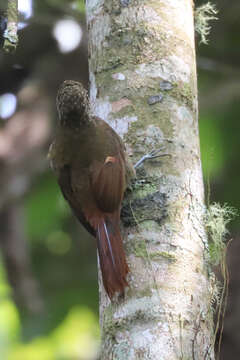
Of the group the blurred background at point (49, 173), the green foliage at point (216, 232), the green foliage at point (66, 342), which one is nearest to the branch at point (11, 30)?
the green foliage at point (216, 232)

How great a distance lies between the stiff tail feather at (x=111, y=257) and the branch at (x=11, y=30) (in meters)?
0.81

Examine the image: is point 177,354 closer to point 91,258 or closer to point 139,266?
point 139,266

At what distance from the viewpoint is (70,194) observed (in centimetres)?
311

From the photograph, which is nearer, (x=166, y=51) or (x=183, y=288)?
(x=183, y=288)

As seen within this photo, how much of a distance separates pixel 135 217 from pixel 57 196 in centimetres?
373

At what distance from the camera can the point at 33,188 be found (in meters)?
5.79

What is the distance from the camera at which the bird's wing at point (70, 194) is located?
10.1ft

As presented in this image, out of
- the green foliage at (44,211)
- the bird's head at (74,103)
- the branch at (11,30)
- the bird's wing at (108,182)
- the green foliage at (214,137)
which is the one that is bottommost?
the green foliage at (44,211)

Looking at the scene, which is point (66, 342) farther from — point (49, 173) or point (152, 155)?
point (152, 155)

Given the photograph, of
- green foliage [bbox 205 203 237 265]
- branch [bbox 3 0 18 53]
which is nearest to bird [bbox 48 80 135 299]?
green foliage [bbox 205 203 237 265]

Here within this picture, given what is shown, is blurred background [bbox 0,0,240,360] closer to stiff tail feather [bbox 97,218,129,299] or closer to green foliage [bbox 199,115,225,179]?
green foliage [bbox 199,115,225,179]

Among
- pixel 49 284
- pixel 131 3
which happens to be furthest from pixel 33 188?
pixel 131 3

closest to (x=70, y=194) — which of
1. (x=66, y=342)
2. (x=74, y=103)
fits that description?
(x=74, y=103)

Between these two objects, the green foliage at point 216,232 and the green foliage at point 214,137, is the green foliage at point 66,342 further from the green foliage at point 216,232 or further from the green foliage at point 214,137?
the green foliage at point 216,232
